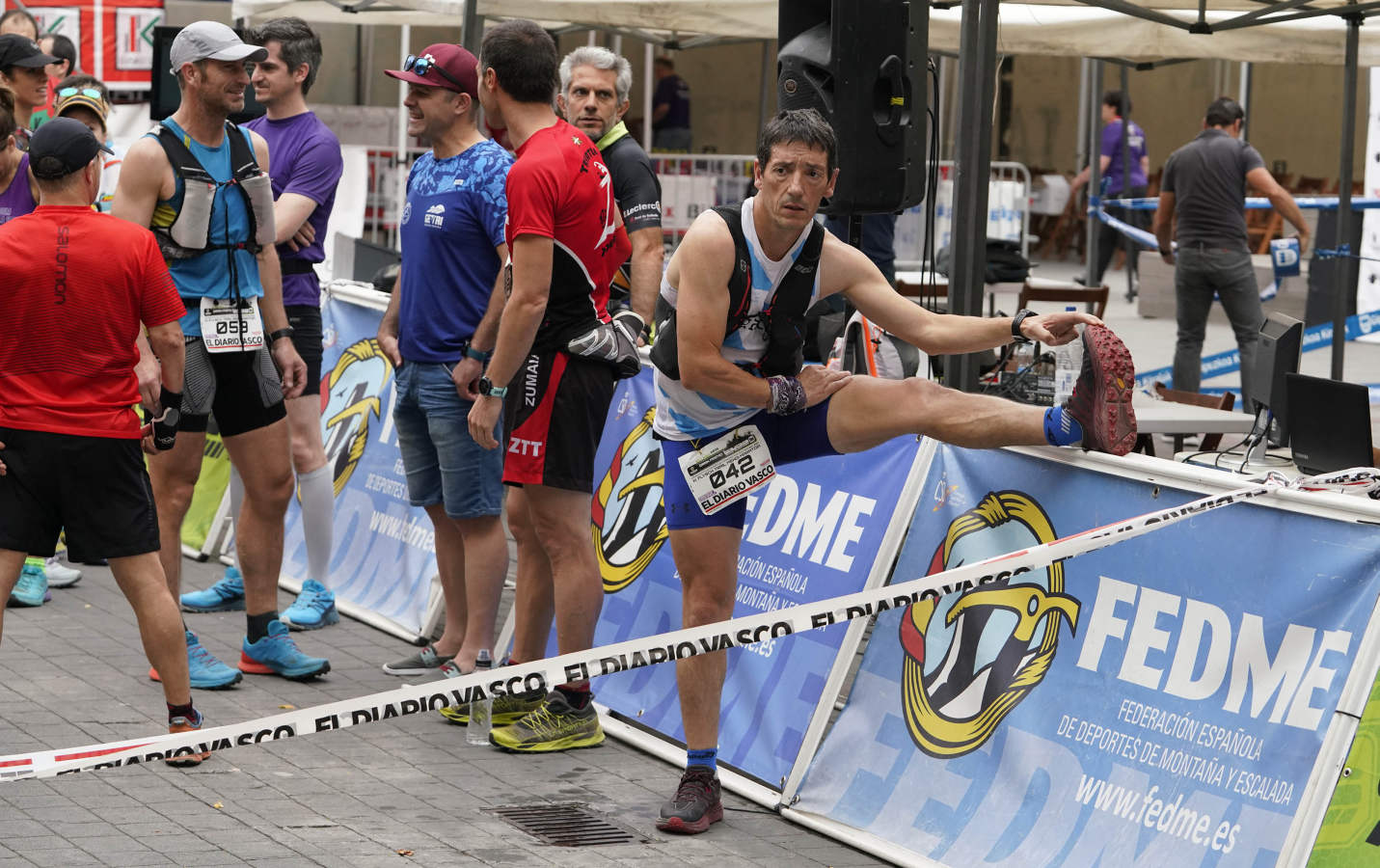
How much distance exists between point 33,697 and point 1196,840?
405 centimetres

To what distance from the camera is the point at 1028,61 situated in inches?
1108

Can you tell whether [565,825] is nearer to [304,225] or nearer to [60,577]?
[304,225]

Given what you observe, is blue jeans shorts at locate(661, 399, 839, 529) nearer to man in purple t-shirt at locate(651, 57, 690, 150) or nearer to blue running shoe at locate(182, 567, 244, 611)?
blue running shoe at locate(182, 567, 244, 611)

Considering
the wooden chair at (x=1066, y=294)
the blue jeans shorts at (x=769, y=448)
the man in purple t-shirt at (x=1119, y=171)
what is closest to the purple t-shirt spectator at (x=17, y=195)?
the blue jeans shorts at (x=769, y=448)

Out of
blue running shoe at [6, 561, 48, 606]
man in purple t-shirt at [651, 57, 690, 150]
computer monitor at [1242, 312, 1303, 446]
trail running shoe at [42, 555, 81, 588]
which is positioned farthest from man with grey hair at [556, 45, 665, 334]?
man in purple t-shirt at [651, 57, 690, 150]

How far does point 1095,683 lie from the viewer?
454 cm

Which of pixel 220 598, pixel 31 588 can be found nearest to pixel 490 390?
pixel 220 598

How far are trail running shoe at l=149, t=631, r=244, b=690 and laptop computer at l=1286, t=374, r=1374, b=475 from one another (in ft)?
12.7

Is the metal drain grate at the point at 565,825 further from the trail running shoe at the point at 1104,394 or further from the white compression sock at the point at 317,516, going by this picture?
the white compression sock at the point at 317,516

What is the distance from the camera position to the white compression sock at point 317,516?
7.47m

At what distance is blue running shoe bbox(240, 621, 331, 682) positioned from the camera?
257 inches

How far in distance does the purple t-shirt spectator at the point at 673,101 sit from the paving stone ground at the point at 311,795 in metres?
18.9

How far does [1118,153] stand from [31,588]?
52.5ft

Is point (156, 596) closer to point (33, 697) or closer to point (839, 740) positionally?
point (33, 697)
